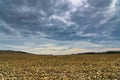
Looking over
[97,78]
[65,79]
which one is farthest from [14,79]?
[97,78]

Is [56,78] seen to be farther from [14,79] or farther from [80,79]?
[14,79]

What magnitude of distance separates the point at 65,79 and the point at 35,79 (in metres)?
2.69

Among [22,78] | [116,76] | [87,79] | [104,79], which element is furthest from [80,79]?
[22,78]

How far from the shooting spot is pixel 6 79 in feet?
66.4

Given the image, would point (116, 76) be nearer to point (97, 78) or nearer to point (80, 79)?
point (97, 78)

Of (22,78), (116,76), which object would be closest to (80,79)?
(116,76)

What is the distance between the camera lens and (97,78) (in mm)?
20469

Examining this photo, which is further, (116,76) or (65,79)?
(116,76)

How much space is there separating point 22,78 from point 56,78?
10.3ft

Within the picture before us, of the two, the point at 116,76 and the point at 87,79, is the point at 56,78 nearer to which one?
the point at 87,79

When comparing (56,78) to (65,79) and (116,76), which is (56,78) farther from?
(116,76)

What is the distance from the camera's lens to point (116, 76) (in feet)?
70.1

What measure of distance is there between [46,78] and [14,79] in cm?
A: 286

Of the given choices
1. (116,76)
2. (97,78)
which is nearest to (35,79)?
(97,78)
